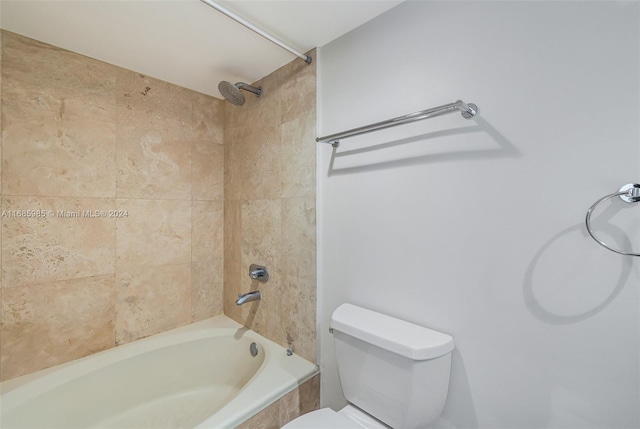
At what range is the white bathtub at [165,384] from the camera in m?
1.24

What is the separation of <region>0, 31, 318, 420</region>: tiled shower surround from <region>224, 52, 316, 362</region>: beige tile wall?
0.03ft

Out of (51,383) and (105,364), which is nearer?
(51,383)

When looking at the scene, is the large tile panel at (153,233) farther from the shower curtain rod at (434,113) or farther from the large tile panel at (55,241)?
the shower curtain rod at (434,113)

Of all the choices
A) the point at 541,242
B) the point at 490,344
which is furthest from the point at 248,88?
the point at 490,344

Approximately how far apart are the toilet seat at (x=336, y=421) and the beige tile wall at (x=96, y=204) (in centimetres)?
130

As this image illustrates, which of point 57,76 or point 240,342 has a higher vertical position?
point 57,76

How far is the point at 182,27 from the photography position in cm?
129

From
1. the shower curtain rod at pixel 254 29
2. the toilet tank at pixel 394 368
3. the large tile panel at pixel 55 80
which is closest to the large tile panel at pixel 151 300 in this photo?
the large tile panel at pixel 55 80

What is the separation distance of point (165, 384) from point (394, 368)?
150 cm

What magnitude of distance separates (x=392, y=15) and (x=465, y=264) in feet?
3.55

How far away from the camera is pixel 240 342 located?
1.82m

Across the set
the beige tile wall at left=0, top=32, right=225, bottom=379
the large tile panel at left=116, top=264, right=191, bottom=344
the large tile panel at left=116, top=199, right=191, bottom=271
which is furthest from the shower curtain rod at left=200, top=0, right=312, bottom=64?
the large tile panel at left=116, top=264, right=191, bottom=344

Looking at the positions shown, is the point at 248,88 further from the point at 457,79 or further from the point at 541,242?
the point at 541,242

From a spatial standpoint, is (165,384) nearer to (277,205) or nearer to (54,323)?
(54,323)
